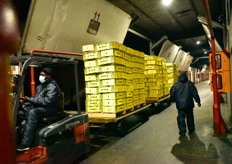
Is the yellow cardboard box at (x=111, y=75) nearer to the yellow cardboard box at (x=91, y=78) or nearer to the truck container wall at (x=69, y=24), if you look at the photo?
the yellow cardboard box at (x=91, y=78)

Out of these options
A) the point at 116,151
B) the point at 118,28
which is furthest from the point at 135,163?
the point at 118,28

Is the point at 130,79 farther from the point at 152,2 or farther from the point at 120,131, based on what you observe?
the point at 152,2

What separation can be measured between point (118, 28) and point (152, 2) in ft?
6.63

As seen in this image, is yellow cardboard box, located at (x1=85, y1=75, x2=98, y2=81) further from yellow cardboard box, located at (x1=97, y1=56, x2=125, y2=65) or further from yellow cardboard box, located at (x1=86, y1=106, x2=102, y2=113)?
yellow cardboard box, located at (x1=86, y1=106, x2=102, y2=113)

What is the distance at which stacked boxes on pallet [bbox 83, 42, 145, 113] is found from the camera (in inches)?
241

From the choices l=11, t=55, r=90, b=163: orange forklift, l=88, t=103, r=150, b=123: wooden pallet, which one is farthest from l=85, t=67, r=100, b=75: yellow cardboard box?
l=11, t=55, r=90, b=163: orange forklift

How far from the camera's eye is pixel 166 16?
37.4 feet

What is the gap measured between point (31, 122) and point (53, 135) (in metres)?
0.51

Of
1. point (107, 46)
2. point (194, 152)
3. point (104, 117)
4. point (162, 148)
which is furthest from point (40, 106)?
point (194, 152)

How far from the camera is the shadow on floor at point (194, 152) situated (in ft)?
14.5

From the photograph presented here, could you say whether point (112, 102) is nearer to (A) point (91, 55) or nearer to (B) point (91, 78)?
(B) point (91, 78)

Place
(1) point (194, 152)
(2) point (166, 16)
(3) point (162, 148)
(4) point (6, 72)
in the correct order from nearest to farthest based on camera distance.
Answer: (4) point (6, 72), (1) point (194, 152), (3) point (162, 148), (2) point (166, 16)

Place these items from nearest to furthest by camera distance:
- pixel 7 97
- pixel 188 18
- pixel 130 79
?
pixel 7 97 < pixel 130 79 < pixel 188 18

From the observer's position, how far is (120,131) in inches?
252
